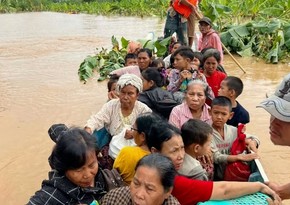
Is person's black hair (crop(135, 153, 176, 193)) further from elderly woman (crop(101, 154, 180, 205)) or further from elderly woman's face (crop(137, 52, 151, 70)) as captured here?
elderly woman's face (crop(137, 52, 151, 70))

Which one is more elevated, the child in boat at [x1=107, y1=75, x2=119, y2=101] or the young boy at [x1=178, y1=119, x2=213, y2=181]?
the young boy at [x1=178, y1=119, x2=213, y2=181]

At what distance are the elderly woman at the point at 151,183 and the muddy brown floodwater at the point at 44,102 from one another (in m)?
2.37

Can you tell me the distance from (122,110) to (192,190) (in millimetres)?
1499

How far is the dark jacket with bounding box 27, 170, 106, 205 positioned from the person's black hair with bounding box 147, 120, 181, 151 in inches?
17.3

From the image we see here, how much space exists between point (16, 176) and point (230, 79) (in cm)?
252

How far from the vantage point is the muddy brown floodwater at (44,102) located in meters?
4.45

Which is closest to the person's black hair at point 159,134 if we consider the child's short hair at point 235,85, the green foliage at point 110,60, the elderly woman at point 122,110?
the elderly woman at point 122,110

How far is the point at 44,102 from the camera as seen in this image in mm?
7148

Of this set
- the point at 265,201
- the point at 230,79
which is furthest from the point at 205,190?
the point at 230,79

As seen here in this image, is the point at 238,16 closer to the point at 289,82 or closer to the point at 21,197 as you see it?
the point at 21,197

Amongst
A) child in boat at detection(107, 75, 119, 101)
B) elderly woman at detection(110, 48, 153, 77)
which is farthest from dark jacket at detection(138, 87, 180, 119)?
elderly woman at detection(110, 48, 153, 77)

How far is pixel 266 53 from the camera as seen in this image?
10070 mm

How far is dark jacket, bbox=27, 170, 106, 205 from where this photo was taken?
6.41 ft

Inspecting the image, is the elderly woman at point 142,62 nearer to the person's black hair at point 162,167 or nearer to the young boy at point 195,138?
the young boy at point 195,138
